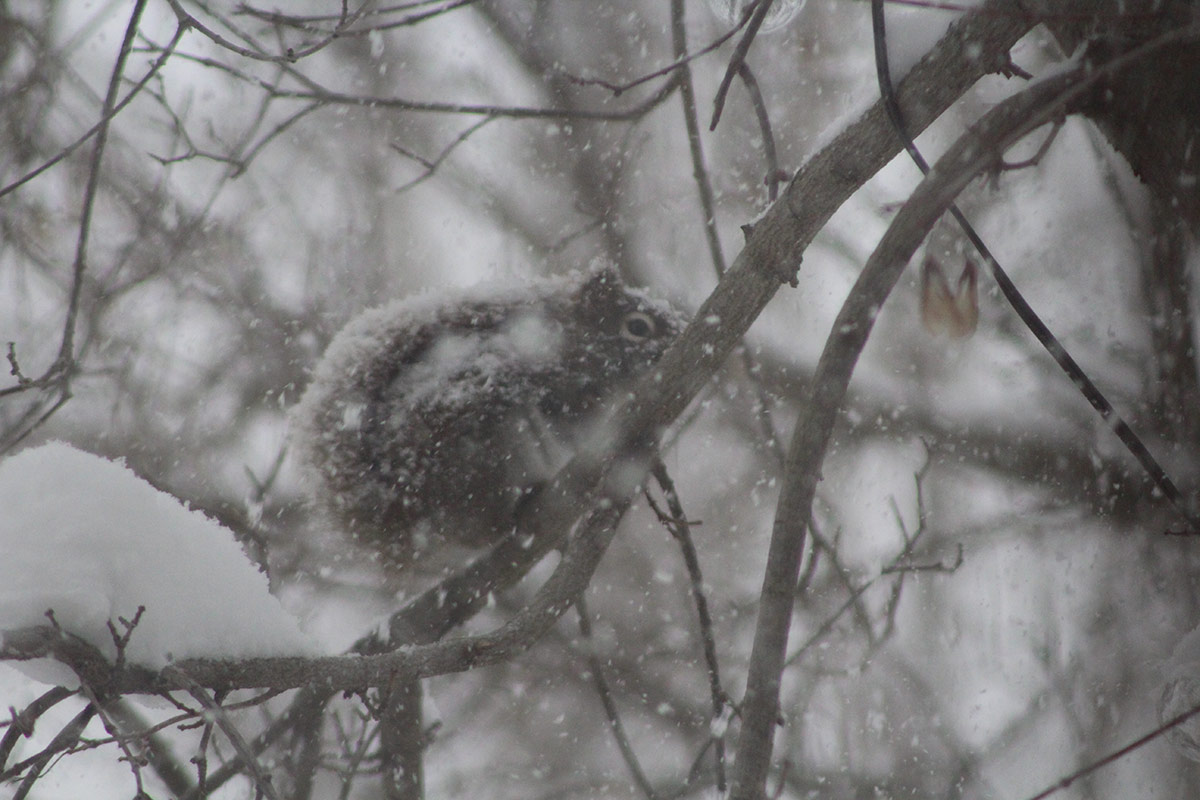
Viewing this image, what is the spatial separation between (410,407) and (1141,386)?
1838 mm

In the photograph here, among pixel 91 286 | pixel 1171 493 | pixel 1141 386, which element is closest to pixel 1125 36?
pixel 1171 493

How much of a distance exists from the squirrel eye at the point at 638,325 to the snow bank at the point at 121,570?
1.19 m

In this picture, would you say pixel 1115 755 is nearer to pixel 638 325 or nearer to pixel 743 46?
pixel 743 46

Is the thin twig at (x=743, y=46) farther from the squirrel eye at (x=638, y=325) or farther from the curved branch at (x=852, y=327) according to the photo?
the squirrel eye at (x=638, y=325)

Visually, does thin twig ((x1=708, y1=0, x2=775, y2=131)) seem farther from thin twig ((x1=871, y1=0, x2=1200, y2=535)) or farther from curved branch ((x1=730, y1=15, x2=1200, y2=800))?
curved branch ((x1=730, y1=15, x2=1200, y2=800))

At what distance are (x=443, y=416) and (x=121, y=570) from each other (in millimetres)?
860

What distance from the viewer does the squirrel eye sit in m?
2.28

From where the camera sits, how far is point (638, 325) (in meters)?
2.30

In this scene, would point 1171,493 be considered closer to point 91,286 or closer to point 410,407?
point 410,407

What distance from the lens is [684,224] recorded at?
363 centimetres

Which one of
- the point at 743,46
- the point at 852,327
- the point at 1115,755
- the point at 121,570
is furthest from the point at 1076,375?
the point at 121,570

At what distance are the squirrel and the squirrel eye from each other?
9 centimetres

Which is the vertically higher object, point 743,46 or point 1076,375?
point 743,46

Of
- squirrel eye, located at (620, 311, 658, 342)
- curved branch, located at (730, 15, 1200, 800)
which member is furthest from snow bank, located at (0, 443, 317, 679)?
squirrel eye, located at (620, 311, 658, 342)
